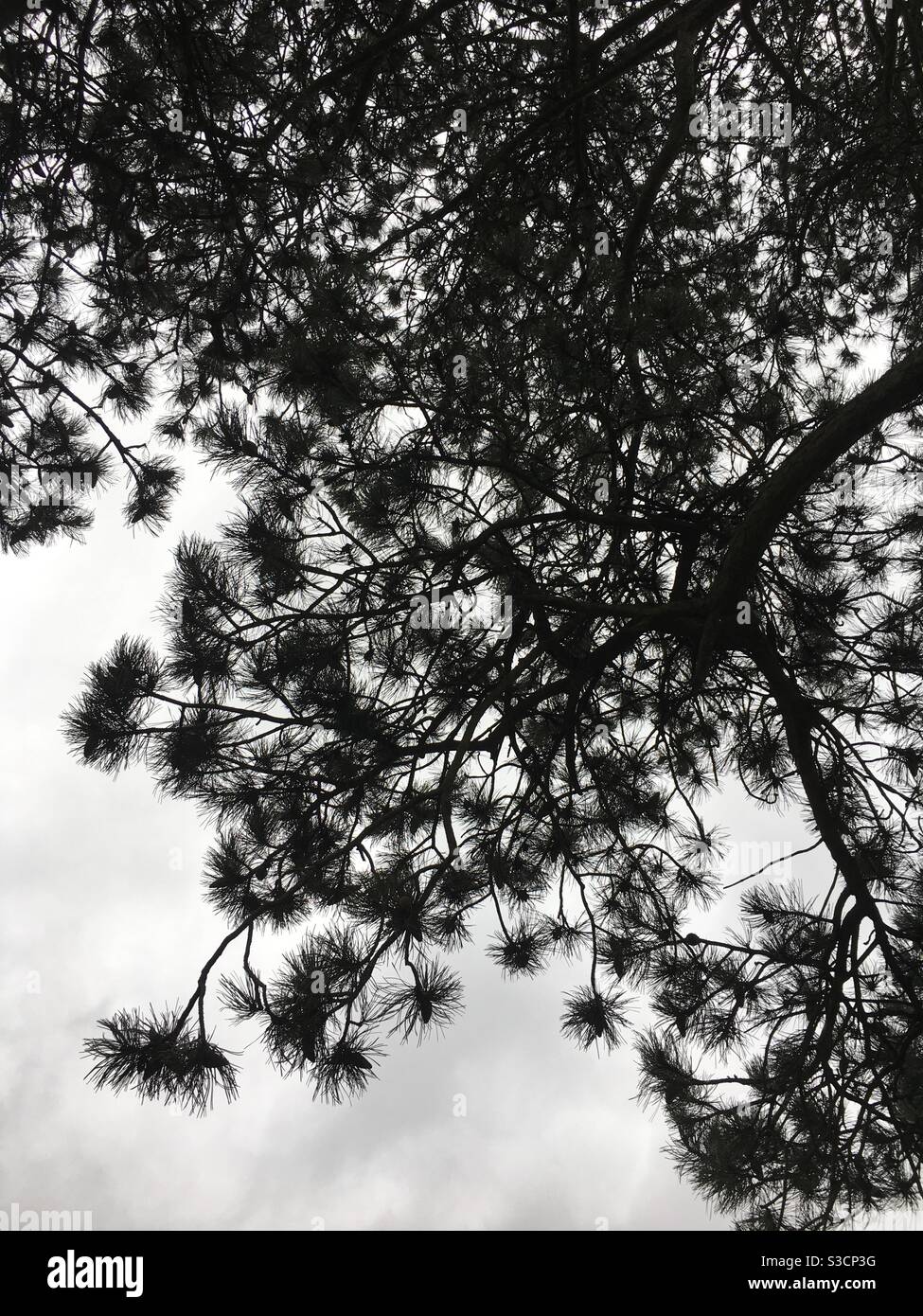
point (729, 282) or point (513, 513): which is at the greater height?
point (729, 282)

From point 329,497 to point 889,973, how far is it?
2435mm

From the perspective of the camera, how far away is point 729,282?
3.26m

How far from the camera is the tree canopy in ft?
7.11

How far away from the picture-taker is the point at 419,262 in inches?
105

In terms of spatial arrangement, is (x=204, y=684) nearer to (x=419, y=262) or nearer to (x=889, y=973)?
(x=419, y=262)

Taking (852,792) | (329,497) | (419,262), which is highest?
(419,262)

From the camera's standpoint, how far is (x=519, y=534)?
3338mm

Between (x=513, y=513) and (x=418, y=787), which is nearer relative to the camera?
(x=418, y=787)

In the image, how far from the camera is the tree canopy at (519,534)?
7.11ft
